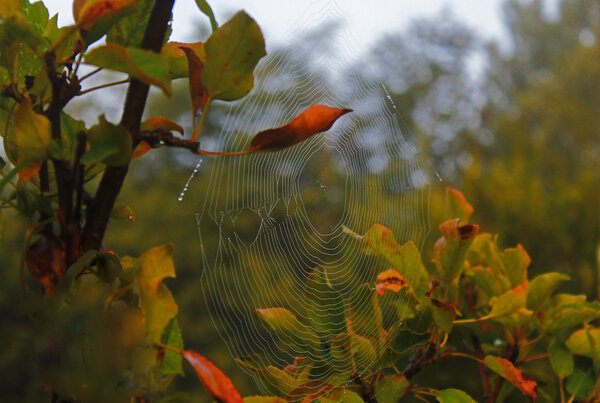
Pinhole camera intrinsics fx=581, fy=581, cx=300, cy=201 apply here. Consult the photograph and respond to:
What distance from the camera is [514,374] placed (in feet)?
1.64

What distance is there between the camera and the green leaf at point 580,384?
2.08 feet

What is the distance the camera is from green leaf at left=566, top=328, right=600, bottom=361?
2.05ft

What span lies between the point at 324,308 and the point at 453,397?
13cm

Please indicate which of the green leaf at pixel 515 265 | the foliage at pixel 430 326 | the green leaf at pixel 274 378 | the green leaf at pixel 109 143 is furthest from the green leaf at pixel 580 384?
the green leaf at pixel 109 143

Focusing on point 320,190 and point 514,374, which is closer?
point 514,374

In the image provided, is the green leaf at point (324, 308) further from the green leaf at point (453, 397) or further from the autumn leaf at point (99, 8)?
the autumn leaf at point (99, 8)

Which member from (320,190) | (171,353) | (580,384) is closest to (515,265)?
(580,384)

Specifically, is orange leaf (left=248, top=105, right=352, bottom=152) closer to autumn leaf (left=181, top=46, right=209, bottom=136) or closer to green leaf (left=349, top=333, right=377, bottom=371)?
autumn leaf (left=181, top=46, right=209, bottom=136)

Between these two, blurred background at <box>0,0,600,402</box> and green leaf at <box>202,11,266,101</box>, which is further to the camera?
blurred background at <box>0,0,600,402</box>

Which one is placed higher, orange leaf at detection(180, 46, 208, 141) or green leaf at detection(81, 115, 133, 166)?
orange leaf at detection(180, 46, 208, 141)

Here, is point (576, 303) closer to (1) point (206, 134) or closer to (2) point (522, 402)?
(2) point (522, 402)

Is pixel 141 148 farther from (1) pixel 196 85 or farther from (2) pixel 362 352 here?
(2) pixel 362 352

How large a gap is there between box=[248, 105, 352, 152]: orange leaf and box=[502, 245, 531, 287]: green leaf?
15.8 inches

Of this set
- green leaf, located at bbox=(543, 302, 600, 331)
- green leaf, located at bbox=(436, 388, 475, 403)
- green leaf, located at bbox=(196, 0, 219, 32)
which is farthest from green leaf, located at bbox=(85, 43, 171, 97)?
green leaf, located at bbox=(543, 302, 600, 331)
